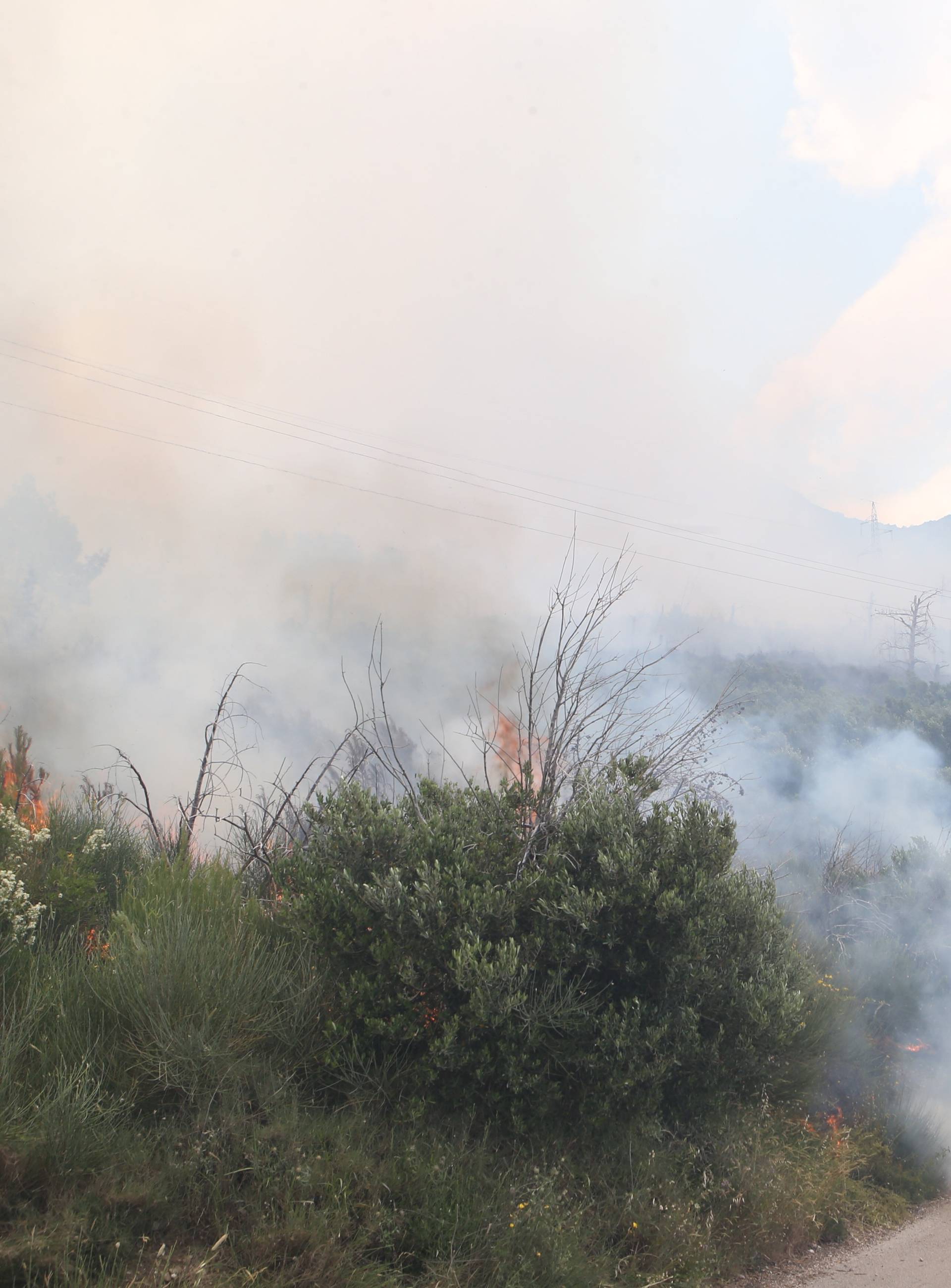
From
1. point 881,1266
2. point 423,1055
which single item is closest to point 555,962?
point 423,1055

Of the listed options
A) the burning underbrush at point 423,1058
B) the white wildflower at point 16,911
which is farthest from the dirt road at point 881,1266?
the white wildflower at point 16,911

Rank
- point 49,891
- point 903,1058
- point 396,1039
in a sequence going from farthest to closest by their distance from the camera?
point 903,1058 → point 49,891 → point 396,1039

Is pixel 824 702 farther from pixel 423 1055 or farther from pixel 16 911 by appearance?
pixel 16 911

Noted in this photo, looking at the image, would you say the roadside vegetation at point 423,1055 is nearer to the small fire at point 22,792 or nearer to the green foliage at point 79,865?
the green foliage at point 79,865

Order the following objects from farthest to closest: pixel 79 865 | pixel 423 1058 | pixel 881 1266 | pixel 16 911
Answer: pixel 79 865, pixel 881 1266, pixel 16 911, pixel 423 1058

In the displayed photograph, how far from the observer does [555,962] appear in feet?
17.3

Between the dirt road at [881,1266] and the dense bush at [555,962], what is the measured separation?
97 cm

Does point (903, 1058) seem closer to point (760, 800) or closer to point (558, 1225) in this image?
point (558, 1225)

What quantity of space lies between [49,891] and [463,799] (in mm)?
2891

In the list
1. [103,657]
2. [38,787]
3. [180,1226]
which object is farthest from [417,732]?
[180,1226]

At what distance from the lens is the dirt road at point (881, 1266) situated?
518cm

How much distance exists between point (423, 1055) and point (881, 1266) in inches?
130

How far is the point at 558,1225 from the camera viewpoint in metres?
4.32

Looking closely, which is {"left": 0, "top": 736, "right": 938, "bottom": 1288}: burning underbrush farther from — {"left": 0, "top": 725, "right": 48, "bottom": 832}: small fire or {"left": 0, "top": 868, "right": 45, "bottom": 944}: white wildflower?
Result: {"left": 0, "top": 725, "right": 48, "bottom": 832}: small fire
